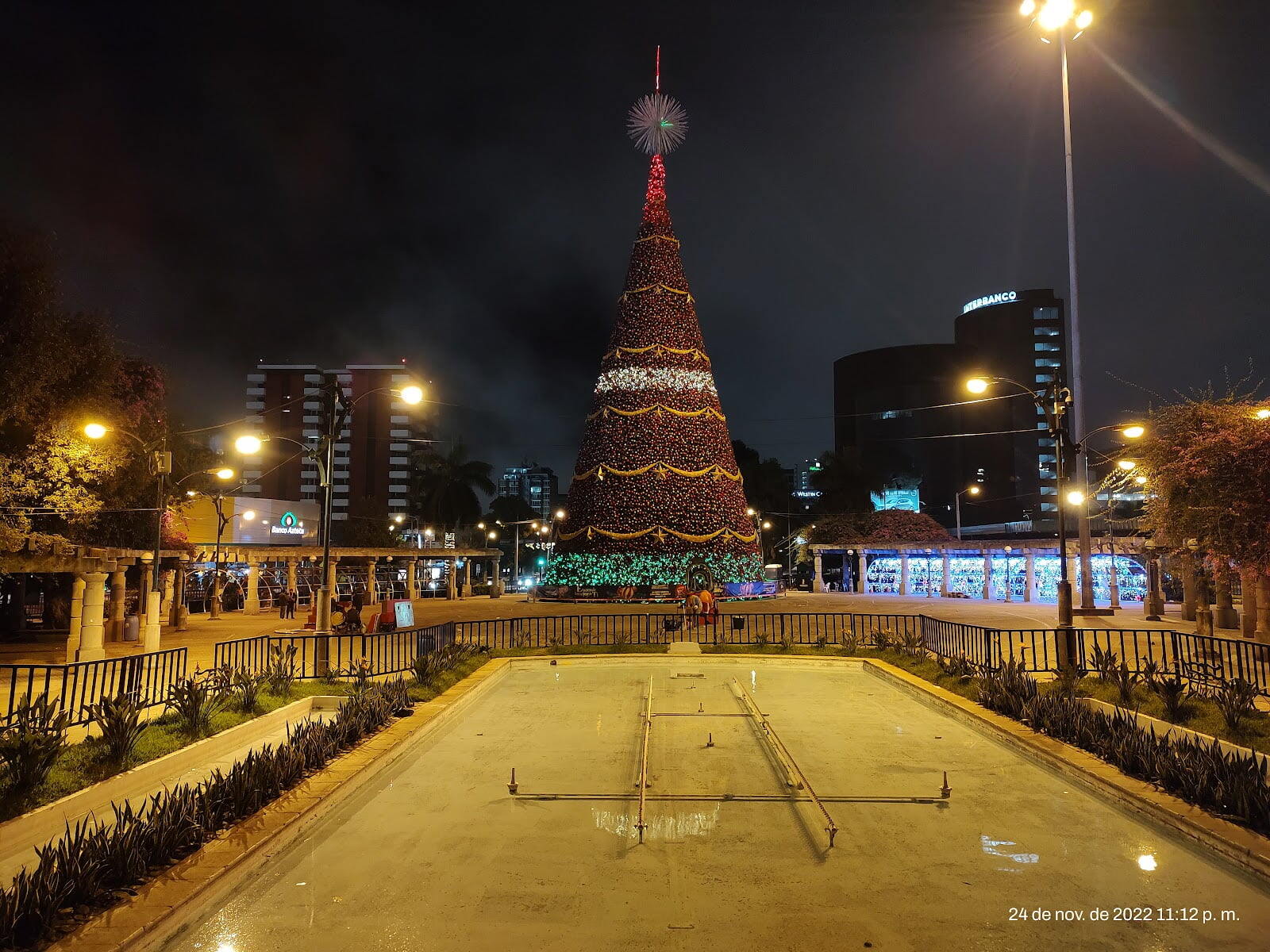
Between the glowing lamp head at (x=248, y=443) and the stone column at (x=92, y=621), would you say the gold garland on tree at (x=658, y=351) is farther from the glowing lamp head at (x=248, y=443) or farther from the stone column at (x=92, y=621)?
the stone column at (x=92, y=621)

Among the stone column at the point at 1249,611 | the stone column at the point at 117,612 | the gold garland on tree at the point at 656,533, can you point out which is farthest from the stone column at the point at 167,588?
the stone column at the point at 1249,611

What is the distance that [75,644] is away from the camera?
1683 cm

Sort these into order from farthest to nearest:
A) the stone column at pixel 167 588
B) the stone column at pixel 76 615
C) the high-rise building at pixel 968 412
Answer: the high-rise building at pixel 968 412 < the stone column at pixel 167 588 < the stone column at pixel 76 615

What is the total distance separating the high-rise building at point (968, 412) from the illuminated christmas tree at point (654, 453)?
7703cm

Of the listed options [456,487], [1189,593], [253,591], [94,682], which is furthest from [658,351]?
[456,487]

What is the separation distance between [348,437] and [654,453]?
8535 cm

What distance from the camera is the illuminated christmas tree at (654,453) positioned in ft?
111

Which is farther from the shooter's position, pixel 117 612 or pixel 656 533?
pixel 656 533

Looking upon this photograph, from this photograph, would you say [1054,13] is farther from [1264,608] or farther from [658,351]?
[658,351]

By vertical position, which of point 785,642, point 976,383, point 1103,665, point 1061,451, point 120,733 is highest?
point 976,383

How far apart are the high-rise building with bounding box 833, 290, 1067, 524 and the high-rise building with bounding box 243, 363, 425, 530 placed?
216 feet

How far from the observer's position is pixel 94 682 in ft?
27.6

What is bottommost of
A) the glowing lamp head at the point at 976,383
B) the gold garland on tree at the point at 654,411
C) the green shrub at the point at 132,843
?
the green shrub at the point at 132,843

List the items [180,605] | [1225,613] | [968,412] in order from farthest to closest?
[968,412]
[180,605]
[1225,613]
